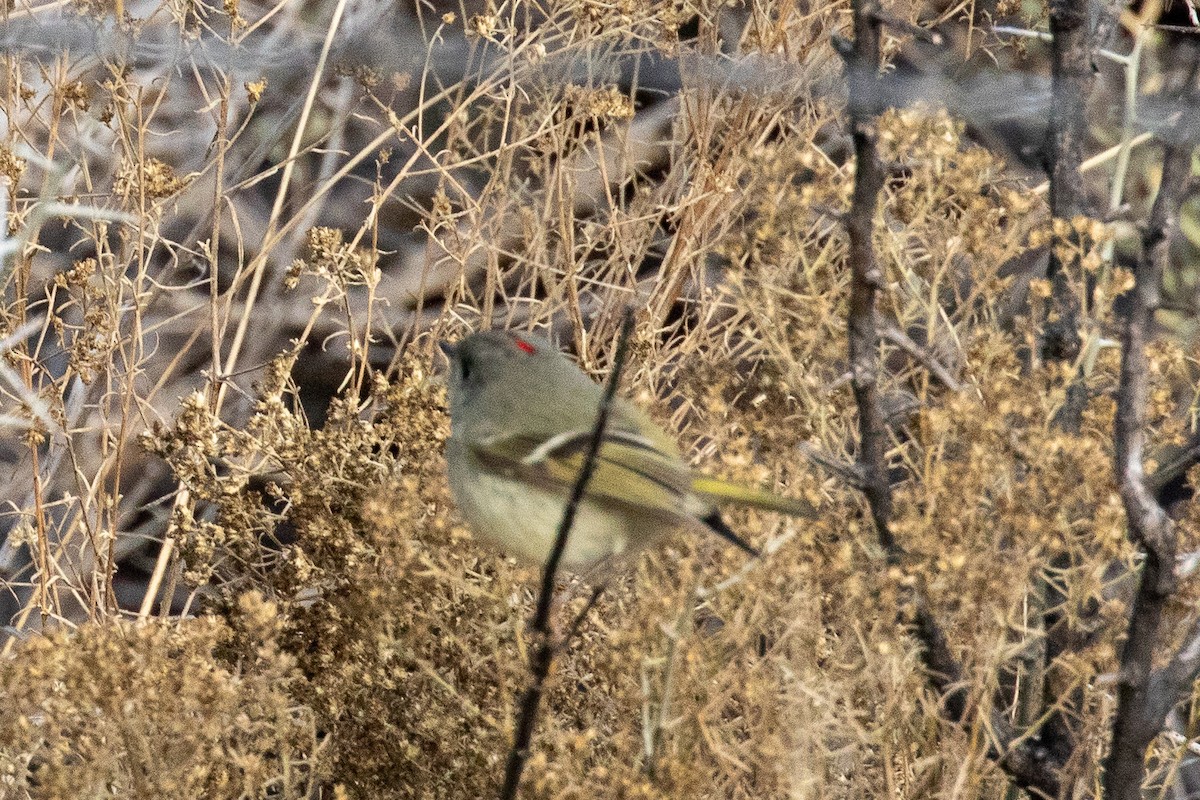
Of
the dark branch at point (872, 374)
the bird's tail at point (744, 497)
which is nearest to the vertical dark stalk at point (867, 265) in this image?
the dark branch at point (872, 374)

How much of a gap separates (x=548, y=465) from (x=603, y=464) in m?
0.08

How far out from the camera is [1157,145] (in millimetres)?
4219

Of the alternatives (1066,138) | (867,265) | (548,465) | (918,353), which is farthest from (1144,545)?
(548,465)

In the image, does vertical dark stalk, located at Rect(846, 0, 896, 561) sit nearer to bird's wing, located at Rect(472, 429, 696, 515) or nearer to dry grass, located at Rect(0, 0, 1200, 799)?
dry grass, located at Rect(0, 0, 1200, 799)

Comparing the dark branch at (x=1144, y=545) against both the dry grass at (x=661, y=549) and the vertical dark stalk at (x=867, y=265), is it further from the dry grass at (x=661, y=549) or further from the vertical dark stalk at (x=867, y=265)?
the vertical dark stalk at (x=867, y=265)

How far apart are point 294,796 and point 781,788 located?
0.81 meters

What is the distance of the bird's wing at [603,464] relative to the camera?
212cm

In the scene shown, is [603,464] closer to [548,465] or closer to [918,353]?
[548,465]

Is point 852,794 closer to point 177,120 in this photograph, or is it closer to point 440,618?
point 440,618

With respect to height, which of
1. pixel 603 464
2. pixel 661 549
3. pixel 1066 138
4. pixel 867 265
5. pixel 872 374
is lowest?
pixel 661 549

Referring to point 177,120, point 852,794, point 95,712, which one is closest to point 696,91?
point 852,794

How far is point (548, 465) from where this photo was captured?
2.23 meters

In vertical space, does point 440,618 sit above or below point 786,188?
below

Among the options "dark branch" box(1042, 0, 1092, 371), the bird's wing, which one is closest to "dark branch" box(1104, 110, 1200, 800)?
"dark branch" box(1042, 0, 1092, 371)
